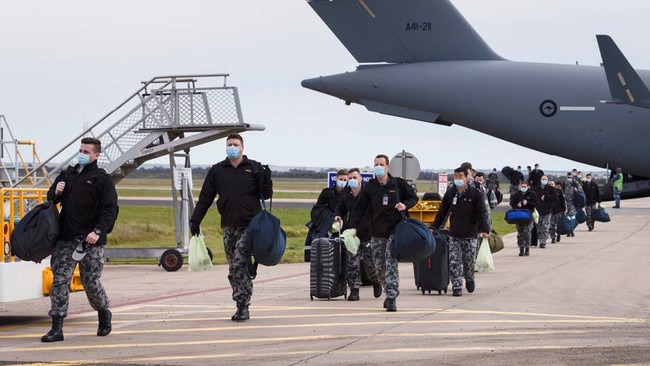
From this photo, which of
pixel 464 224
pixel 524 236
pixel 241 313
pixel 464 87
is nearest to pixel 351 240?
pixel 464 224

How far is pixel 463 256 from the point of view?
16875 mm

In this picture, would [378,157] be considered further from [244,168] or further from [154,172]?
[154,172]

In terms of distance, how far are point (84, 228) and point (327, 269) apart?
4.82 m

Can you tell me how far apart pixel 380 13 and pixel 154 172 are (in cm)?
9688

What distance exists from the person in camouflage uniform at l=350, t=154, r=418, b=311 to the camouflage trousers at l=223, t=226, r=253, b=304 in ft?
6.35

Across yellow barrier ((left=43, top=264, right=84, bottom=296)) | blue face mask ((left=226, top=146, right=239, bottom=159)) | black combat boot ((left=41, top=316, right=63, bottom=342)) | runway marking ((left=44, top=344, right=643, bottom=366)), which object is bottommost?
runway marking ((left=44, top=344, right=643, bottom=366))

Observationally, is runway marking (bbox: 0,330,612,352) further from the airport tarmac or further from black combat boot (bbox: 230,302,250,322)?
black combat boot (bbox: 230,302,250,322)

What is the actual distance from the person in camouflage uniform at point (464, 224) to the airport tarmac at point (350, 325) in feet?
1.55

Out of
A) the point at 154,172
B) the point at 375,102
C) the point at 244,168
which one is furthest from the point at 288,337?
the point at 154,172

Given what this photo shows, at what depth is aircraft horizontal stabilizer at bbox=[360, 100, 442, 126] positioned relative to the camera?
39572 mm

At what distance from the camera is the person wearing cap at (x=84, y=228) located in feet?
37.7

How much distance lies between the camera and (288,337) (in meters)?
11.3

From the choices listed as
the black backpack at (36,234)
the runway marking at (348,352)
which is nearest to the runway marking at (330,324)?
the black backpack at (36,234)

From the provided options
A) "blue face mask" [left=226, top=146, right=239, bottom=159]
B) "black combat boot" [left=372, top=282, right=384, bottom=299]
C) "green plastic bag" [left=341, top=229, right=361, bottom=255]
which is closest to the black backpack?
"blue face mask" [left=226, top=146, right=239, bottom=159]
